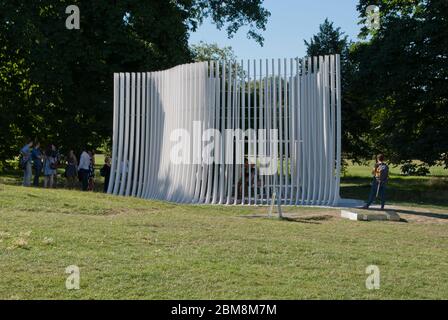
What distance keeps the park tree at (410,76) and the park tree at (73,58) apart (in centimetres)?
839

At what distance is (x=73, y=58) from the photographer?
90.4ft

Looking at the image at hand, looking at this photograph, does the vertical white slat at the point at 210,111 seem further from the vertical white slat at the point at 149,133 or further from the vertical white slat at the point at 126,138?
the vertical white slat at the point at 126,138

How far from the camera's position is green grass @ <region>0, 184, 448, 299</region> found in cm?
765

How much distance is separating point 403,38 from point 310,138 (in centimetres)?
967

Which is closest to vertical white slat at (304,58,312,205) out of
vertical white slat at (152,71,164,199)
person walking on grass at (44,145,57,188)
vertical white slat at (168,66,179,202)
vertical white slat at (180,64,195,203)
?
vertical white slat at (180,64,195,203)

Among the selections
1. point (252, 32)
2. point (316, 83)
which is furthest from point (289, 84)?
point (252, 32)

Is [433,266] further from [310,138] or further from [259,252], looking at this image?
[310,138]

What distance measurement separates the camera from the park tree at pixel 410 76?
87.1 feet

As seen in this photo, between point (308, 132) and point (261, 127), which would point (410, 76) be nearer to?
point (308, 132)

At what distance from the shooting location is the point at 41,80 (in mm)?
27172

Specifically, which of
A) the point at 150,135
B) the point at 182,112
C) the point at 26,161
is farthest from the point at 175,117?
the point at 26,161

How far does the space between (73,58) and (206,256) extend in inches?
781

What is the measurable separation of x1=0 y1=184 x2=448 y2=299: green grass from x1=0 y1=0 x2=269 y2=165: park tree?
13.4m

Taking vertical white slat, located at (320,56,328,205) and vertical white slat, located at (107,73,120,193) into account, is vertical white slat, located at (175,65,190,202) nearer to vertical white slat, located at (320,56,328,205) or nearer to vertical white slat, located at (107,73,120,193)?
vertical white slat, located at (107,73,120,193)
